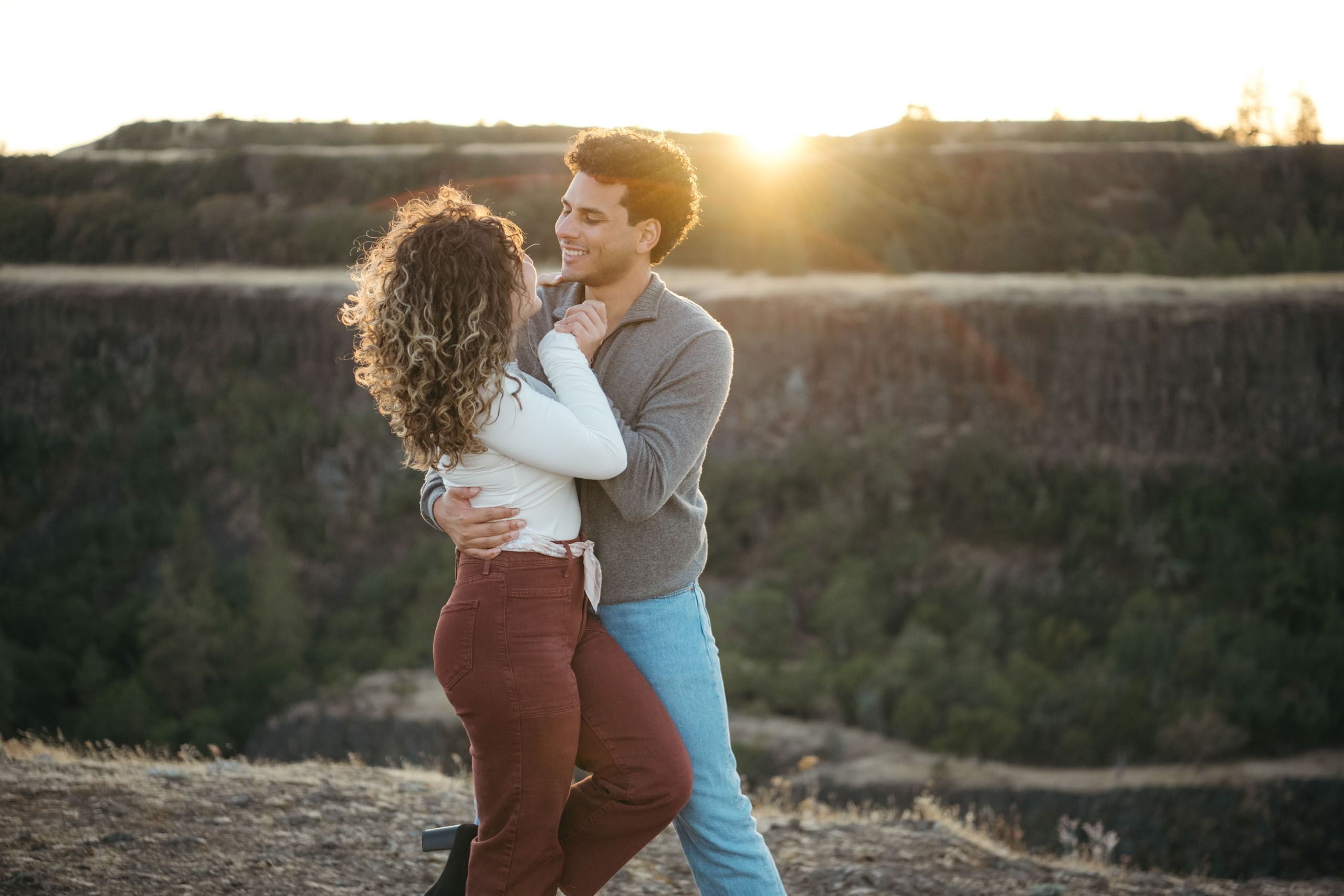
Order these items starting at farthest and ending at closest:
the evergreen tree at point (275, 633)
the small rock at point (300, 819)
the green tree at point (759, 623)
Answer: the green tree at point (759, 623) → the evergreen tree at point (275, 633) → the small rock at point (300, 819)

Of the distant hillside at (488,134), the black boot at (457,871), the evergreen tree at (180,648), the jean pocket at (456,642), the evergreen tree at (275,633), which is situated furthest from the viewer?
the distant hillside at (488,134)

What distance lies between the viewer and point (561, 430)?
1.83 metres

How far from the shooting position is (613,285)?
221 cm

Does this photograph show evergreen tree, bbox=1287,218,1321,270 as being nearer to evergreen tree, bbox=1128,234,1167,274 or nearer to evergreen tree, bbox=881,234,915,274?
evergreen tree, bbox=1128,234,1167,274

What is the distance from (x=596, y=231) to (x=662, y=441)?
0.48 metres

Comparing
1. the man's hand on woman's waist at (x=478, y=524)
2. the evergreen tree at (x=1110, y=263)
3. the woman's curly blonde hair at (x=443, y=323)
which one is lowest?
the man's hand on woman's waist at (x=478, y=524)

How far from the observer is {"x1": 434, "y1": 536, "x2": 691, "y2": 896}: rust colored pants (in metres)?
1.89

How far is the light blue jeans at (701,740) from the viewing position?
208 cm

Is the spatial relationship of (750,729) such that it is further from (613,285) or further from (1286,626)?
(613,285)

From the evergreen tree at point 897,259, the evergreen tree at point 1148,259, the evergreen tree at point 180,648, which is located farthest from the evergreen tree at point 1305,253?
the evergreen tree at point 180,648

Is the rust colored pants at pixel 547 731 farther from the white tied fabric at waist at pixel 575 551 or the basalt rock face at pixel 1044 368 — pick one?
the basalt rock face at pixel 1044 368

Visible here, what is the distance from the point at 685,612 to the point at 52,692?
13614mm

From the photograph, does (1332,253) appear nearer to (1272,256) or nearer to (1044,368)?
(1272,256)

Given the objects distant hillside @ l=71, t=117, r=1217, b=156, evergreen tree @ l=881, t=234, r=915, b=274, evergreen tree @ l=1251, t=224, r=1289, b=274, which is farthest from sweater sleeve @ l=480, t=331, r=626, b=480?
distant hillside @ l=71, t=117, r=1217, b=156
